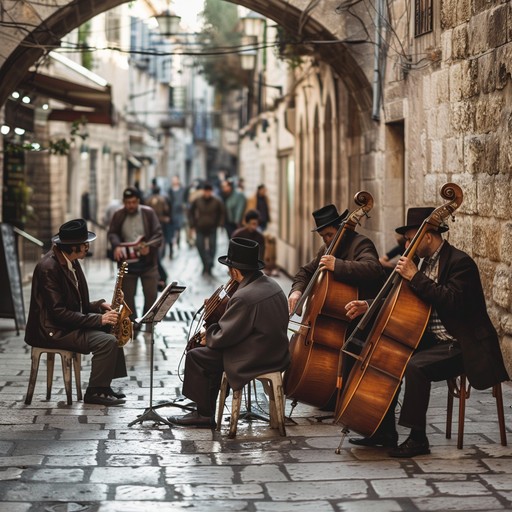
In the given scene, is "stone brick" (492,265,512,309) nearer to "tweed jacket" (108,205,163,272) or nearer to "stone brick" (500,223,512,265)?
"stone brick" (500,223,512,265)

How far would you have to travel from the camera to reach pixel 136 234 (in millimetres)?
13781

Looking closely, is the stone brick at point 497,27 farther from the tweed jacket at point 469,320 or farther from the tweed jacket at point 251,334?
the tweed jacket at point 251,334

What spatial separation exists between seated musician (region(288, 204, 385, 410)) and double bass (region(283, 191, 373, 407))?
0.26 ft

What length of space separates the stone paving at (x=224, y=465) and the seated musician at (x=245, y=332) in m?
0.44

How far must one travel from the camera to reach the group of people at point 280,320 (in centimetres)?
749

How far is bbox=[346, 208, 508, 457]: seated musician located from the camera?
7430 millimetres

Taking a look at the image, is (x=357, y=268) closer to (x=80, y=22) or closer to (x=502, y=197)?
(x=502, y=197)

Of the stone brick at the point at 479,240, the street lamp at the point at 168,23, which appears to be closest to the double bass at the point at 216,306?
the stone brick at the point at 479,240

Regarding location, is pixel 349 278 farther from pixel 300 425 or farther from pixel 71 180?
pixel 71 180

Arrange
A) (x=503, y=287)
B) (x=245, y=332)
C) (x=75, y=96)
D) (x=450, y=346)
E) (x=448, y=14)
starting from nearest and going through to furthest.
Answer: (x=450, y=346)
(x=245, y=332)
(x=503, y=287)
(x=448, y=14)
(x=75, y=96)

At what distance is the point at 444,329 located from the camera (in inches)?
305

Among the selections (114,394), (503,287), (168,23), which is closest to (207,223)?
(168,23)

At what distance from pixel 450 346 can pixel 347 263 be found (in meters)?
1.21

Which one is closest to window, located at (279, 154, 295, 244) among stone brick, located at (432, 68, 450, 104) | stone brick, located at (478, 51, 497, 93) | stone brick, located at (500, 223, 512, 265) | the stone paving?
stone brick, located at (432, 68, 450, 104)
